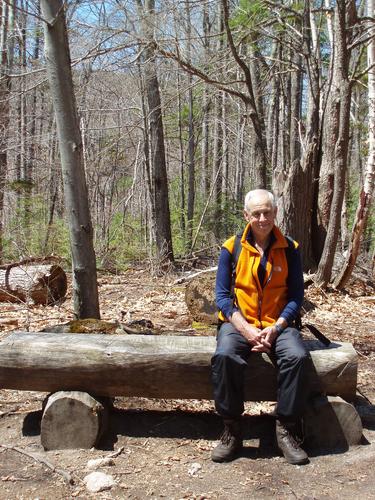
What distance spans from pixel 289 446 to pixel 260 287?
1029mm

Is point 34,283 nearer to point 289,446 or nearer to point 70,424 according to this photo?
point 70,424

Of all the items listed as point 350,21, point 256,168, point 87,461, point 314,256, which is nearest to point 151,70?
point 256,168

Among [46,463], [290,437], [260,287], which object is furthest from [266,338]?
[46,463]

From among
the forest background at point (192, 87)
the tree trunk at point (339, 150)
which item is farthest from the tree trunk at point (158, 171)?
the tree trunk at point (339, 150)

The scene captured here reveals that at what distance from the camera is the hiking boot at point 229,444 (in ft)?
11.7

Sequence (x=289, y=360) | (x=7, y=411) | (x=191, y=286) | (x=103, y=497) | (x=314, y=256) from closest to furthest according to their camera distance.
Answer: (x=103, y=497)
(x=289, y=360)
(x=7, y=411)
(x=191, y=286)
(x=314, y=256)

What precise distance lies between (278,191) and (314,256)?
4.63ft

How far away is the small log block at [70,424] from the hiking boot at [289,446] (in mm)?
1201

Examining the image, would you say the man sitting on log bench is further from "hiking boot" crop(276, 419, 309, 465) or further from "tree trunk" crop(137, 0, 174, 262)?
"tree trunk" crop(137, 0, 174, 262)

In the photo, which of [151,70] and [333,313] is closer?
[333,313]

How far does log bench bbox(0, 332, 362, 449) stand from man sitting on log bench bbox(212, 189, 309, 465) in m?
0.20

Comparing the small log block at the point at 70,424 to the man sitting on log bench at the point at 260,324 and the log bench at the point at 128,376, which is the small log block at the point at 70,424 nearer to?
the log bench at the point at 128,376

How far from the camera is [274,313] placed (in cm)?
375

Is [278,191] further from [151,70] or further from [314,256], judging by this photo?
[151,70]
